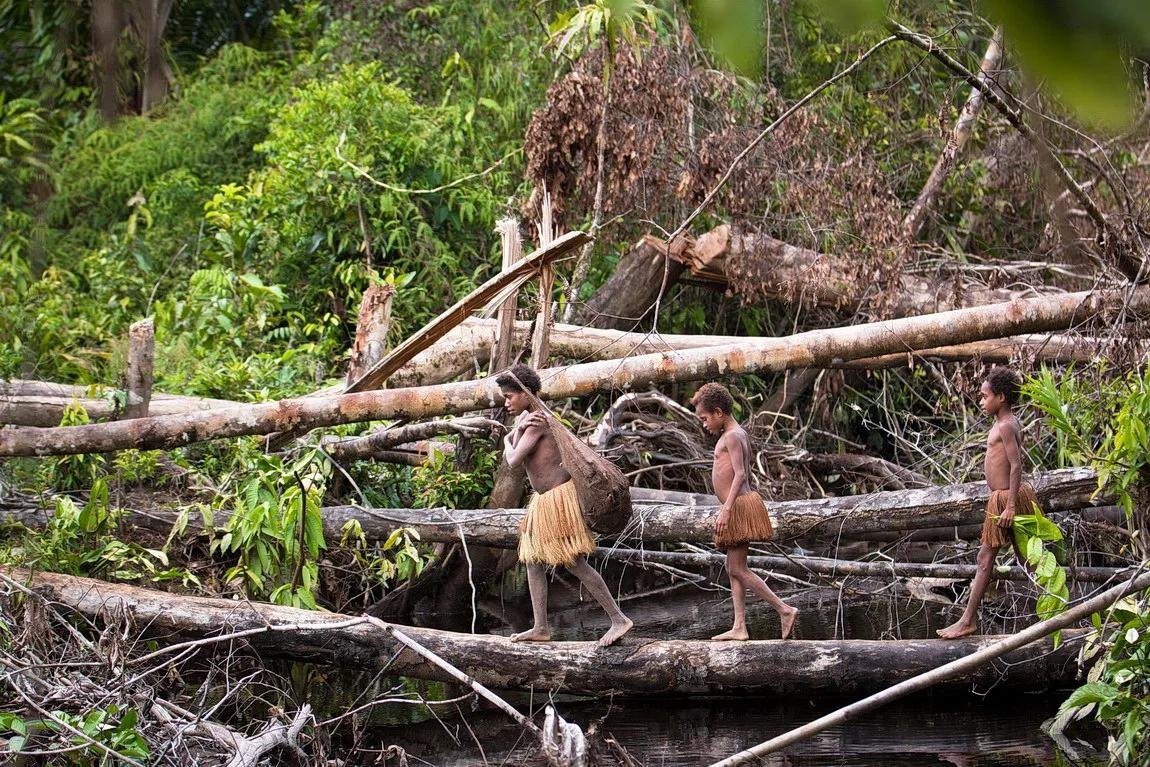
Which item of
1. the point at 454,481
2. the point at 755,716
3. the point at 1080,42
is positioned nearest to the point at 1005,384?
the point at 755,716

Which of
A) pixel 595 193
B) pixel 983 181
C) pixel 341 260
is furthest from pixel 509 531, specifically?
pixel 983 181

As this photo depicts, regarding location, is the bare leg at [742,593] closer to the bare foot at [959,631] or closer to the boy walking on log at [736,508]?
the boy walking on log at [736,508]

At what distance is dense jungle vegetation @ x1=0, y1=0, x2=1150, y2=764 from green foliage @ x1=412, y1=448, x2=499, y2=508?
0.02m

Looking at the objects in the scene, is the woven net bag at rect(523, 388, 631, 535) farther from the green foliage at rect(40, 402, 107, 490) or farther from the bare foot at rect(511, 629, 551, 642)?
the green foliage at rect(40, 402, 107, 490)

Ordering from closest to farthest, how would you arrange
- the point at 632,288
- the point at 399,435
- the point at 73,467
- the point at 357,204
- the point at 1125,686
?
the point at 1125,686 < the point at 399,435 < the point at 73,467 < the point at 632,288 < the point at 357,204

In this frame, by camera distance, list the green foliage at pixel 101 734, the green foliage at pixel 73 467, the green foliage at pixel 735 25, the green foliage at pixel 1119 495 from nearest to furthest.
Answer: the green foliage at pixel 735 25
the green foliage at pixel 101 734
the green foliage at pixel 1119 495
the green foliage at pixel 73 467

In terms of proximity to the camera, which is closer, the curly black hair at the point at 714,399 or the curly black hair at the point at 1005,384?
the curly black hair at the point at 1005,384

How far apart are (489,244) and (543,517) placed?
18.2 ft

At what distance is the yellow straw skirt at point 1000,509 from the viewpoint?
624 cm

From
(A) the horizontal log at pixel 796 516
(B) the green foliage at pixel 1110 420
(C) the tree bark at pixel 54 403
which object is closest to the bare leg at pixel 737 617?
(A) the horizontal log at pixel 796 516

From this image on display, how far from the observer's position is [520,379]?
620 cm

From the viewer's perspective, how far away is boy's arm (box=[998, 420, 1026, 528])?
615cm

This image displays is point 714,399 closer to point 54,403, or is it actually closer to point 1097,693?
point 1097,693

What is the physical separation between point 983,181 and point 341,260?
573cm
